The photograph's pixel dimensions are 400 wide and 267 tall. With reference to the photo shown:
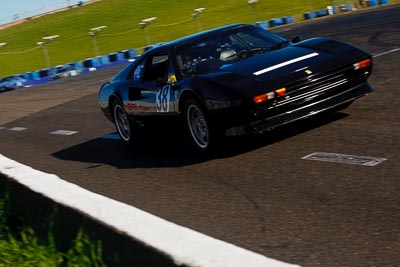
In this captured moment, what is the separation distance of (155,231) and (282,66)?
4106mm

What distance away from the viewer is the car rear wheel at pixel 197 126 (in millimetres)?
7180

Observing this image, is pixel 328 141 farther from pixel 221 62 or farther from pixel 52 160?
pixel 52 160

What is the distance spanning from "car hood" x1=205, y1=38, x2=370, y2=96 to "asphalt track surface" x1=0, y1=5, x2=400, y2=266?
0.69 metres

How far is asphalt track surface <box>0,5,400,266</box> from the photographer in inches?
162

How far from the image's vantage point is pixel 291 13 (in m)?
53.8

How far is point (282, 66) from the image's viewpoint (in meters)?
6.95

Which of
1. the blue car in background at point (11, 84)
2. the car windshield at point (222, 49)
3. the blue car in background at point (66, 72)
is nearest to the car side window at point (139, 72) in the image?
the car windshield at point (222, 49)

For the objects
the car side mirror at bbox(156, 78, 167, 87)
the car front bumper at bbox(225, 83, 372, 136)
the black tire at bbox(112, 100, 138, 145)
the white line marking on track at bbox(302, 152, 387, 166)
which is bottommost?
the black tire at bbox(112, 100, 138, 145)

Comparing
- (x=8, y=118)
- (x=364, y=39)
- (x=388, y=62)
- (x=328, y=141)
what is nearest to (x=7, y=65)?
(x=8, y=118)

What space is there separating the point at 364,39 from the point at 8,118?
9.22m

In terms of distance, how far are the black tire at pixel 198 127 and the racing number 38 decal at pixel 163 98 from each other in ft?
1.11

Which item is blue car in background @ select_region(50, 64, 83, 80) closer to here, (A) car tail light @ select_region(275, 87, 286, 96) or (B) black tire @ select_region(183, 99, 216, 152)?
(B) black tire @ select_region(183, 99, 216, 152)

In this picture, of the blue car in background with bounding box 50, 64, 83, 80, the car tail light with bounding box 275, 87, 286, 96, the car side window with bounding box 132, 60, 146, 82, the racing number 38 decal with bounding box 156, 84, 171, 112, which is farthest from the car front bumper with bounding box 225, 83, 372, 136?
the blue car in background with bounding box 50, 64, 83, 80

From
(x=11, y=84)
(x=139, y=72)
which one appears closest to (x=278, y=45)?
(x=139, y=72)
